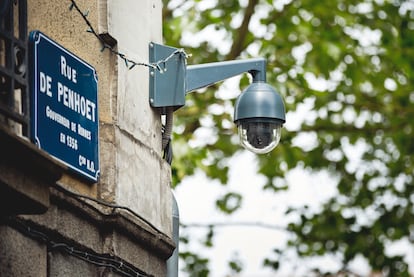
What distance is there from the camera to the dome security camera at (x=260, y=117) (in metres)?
9.96

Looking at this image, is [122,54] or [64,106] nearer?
[64,106]

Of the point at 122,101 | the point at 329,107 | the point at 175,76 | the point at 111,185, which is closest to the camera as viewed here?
the point at 111,185

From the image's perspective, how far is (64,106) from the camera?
836 centimetres

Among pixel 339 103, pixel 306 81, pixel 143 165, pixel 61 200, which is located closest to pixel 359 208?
pixel 339 103

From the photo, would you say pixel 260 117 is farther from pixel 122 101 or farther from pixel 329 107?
pixel 329 107

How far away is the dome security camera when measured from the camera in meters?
9.96

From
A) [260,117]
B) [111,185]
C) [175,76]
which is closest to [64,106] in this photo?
[111,185]

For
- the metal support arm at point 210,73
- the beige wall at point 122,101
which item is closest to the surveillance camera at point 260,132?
the metal support arm at point 210,73

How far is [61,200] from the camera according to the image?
8.16 metres

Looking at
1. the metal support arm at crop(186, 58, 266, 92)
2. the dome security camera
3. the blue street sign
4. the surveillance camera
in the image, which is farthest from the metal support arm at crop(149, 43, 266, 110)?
the blue street sign

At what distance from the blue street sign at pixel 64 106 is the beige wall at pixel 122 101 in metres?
0.14

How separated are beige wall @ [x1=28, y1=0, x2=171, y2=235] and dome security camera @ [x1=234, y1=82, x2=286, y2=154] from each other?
0.56m

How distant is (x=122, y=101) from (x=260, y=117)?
1105mm

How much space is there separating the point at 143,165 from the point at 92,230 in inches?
41.9
